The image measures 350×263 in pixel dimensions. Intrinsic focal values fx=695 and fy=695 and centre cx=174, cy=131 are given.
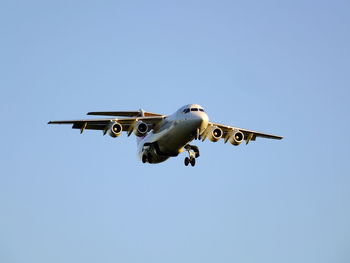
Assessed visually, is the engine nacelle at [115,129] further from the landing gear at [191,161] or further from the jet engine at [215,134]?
the jet engine at [215,134]

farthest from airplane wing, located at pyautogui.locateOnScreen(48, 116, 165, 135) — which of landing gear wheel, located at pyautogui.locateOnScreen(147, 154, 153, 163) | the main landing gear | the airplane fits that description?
the main landing gear

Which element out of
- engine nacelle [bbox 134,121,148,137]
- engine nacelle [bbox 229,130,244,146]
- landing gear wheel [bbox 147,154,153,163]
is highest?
engine nacelle [bbox 229,130,244,146]

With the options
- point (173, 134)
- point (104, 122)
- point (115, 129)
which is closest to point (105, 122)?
point (104, 122)

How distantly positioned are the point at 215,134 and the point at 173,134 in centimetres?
270

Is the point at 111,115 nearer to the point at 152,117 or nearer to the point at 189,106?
the point at 152,117

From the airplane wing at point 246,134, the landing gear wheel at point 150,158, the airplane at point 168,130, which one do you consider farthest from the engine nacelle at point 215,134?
the landing gear wheel at point 150,158

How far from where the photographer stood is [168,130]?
1192 inches

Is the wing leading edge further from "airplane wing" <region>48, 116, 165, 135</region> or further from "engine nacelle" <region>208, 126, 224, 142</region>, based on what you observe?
"engine nacelle" <region>208, 126, 224, 142</region>

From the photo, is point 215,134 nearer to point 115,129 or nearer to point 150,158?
point 150,158

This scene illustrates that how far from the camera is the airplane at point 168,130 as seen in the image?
29.4 m

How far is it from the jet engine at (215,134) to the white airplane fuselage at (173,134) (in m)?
1.46

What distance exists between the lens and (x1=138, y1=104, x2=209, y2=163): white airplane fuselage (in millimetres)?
29141

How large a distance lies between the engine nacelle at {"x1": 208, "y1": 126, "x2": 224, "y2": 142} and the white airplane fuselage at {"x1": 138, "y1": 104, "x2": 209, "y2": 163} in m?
1.46

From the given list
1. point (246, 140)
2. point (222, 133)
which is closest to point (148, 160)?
point (222, 133)
